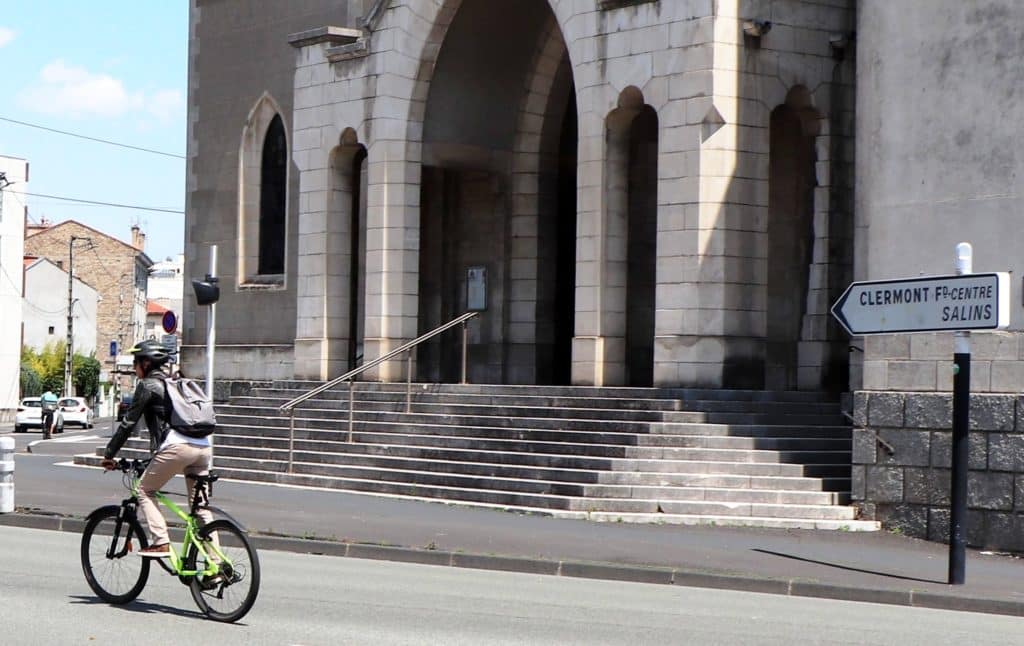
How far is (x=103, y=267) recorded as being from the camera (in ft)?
343

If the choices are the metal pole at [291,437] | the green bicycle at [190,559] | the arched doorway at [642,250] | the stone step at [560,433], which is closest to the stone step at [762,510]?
the stone step at [560,433]

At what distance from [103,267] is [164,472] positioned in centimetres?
9604

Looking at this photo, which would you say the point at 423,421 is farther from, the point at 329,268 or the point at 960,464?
the point at 960,464

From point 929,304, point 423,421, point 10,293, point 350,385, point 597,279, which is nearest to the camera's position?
point 929,304

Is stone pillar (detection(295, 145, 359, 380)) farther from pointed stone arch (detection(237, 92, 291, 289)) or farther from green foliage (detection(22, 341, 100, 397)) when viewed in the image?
green foliage (detection(22, 341, 100, 397))

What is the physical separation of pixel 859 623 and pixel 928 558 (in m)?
4.75

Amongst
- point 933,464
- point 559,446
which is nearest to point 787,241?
point 559,446

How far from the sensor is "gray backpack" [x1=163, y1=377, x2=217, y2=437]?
11.2 meters

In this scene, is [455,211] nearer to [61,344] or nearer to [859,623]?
[859,623]

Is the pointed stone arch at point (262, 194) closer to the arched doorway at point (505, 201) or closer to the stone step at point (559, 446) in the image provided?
the arched doorway at point (505, 201)

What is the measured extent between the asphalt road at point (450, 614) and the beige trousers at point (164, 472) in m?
0.58

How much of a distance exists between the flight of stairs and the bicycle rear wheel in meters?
8.29

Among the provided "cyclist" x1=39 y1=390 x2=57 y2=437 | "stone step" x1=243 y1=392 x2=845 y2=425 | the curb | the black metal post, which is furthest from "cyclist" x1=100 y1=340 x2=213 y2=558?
"cyclist" x1=39 y1=390 x2=57 y2=437

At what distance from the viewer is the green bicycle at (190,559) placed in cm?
1070
